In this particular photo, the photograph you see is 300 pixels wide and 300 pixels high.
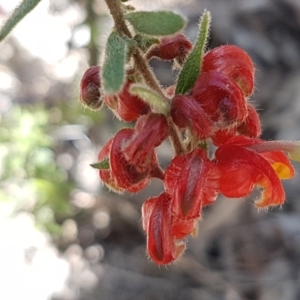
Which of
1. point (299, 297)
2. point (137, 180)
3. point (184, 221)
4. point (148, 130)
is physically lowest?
point (299, 297)

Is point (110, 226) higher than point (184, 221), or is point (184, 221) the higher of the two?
point (184, 221)

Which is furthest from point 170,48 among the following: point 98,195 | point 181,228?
point 98,195

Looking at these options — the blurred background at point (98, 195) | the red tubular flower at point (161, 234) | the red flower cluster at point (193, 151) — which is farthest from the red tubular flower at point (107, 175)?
the blurred background at point (98, 195)

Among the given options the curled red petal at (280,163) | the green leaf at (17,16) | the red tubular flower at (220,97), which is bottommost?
the curled red petal at (280,163)

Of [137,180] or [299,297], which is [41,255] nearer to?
[299,297]

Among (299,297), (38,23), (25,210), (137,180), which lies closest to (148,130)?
(137,180)

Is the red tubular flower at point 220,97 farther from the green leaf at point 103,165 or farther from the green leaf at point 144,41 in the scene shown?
the green leaf at point 103,165

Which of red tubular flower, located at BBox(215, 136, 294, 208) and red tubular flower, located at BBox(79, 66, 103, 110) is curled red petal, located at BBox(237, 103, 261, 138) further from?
red tubular flower, located at BBox(79, 66, 103, 110)

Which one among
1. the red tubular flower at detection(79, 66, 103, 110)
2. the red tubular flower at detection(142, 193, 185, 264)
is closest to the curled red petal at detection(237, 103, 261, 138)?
the red tubular flower at detection(142, 193, 185, 264)
